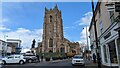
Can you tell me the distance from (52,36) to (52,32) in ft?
6.71

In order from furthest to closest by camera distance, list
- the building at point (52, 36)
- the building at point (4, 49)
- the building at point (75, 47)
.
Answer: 1. the building at point (75, 47)
2. the building at point (52, 36)
3. the building at point (4, 49)

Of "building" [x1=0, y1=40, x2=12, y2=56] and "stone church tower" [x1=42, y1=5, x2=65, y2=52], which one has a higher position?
"stone church tower" [x1=42, y1=5, x2=65, y2=52]

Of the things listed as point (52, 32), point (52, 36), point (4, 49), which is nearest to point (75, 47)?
point (52, 36)

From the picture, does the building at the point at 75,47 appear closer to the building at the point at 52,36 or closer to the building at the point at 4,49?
the building at the point at 52,36

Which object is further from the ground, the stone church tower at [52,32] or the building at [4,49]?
the stone church tower at [52,32]

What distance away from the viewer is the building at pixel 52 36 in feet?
269

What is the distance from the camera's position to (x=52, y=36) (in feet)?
274

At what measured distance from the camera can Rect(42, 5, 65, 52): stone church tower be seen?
269 ft

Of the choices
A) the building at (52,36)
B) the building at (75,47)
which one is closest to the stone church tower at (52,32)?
the building at (52,36)

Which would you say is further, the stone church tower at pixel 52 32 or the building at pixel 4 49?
the stone church tower at pixel 52 32

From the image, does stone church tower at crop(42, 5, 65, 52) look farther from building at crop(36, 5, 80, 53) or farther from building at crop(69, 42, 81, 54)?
building at crop(69, 42, 81, 54)

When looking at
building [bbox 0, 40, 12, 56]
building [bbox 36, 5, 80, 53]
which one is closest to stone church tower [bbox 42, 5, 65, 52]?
building [bbox 36, 5, 80, 53]

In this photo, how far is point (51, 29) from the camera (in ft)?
278

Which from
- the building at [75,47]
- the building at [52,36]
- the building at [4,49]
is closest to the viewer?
the building at [4,49]
